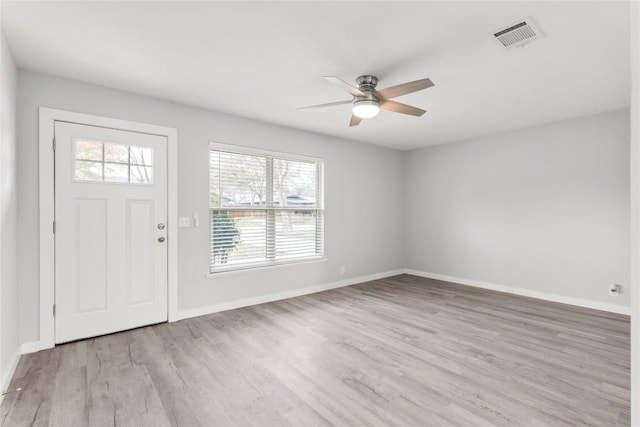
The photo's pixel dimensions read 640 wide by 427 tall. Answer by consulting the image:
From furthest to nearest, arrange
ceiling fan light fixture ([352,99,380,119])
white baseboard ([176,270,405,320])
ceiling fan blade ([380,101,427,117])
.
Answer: white baseboard ([176,270,405,320]) < ceiling fan blade ([380,101,427,117]) < ceiling fan light fixture ([352,99,380,119])

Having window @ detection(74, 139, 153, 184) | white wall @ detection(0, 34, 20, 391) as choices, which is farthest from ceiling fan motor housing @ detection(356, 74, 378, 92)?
white wall @ detection(0, 34, 20, 391)

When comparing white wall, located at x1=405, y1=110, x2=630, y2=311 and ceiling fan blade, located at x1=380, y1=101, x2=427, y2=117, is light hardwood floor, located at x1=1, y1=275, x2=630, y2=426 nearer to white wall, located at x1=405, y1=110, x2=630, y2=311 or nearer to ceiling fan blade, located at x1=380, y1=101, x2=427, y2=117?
white wall, located at x1=405, y1=110, x2=630, y2=311

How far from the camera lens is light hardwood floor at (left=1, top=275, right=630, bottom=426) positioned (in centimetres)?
208

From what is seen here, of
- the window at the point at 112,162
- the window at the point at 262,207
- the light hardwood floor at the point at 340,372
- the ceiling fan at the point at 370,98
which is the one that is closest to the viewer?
the light hardwood floor at the point at 340,372

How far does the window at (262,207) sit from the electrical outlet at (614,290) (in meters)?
3.85

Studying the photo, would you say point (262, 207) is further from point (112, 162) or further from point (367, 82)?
point (367, 82)

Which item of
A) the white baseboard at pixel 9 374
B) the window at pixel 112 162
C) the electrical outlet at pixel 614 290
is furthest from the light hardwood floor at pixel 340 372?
the window at pixel 112 162

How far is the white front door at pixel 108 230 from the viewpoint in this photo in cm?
309

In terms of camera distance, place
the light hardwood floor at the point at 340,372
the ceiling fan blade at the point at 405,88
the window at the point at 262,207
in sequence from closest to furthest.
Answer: the light hardwood floor at the point at 340,372, the ceiling fan blade at the point at 405,88, the window at the point at 262,207

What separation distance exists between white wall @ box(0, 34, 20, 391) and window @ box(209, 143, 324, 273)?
1.80m

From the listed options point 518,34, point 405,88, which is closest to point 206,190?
point 405,88

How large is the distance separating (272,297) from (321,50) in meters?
3.23

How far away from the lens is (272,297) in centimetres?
454

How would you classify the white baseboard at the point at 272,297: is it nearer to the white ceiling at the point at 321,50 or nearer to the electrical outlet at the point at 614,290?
the white ceiling at the point at 321,50
